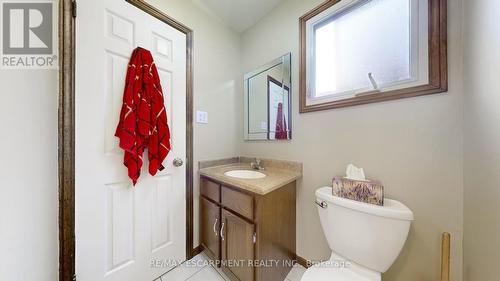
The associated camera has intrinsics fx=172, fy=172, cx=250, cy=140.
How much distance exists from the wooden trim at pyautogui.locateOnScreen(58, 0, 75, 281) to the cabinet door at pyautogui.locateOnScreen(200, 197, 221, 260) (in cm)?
81

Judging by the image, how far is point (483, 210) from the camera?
1.98ft

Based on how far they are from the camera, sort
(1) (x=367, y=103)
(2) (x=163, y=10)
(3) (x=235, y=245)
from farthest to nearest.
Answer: (2) (x=163, y=10)
(3) (x=235, y=245)
(1) (x=367, y=103)

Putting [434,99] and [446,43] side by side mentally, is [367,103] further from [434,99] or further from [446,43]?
[446,43]

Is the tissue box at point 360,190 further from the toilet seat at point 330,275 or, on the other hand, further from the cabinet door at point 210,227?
the cabinet door at point 210,227

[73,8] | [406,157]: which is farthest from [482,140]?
[73,8]

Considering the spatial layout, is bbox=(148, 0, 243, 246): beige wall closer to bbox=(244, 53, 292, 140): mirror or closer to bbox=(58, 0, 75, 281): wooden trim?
bbox=(244, 53, 292, 140): mirror

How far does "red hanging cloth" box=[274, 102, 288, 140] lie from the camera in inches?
60.2

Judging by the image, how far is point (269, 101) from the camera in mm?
1662

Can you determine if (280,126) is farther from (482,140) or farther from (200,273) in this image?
(200,273)

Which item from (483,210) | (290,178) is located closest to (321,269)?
(290,178)

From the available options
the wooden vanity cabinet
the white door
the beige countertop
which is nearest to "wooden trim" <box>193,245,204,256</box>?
the wooden vanity cabinet

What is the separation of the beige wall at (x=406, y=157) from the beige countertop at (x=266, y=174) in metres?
0.13

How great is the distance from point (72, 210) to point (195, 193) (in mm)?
784

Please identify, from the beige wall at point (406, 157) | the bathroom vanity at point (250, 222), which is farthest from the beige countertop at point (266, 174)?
the beige wall at point (406, 157)
